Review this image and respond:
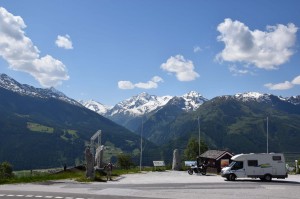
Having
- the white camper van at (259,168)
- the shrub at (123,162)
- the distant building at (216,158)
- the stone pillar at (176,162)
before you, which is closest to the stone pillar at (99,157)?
the white camper van at (259,168)

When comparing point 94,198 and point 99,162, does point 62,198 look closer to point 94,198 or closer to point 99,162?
point 94,198

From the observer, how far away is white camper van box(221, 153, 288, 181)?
4462cm

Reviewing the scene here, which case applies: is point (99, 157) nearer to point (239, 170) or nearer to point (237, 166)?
point (237, 166)

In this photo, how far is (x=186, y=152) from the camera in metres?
135

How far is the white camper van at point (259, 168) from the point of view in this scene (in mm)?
44625

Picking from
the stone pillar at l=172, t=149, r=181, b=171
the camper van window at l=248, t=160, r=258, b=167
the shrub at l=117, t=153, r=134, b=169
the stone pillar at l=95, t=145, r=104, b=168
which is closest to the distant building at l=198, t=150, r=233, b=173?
the stone pillar at l=172, t=149, r=181, b=171

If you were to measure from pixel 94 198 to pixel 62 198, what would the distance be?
2117 millimetres

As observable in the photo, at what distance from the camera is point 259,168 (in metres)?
44.8

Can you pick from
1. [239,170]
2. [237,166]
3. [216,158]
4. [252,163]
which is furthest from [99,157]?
[216,158]

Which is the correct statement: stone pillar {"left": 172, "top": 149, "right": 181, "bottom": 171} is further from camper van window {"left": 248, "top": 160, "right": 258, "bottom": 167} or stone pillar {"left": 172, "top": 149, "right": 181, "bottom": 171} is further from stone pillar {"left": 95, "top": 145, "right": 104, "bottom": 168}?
camper van window {"left": 248, "top": 160, "right": 258, "bottom": 167}

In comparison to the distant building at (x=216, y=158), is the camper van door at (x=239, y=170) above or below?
below

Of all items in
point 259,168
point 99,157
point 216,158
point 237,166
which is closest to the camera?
point 259,168

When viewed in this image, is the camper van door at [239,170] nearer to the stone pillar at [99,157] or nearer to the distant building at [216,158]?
the stone pillar at [99,157]

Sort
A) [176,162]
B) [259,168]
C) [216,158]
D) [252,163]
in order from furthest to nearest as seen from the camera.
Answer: [216,158]
[176,162]
[252,163]
[259,168]
